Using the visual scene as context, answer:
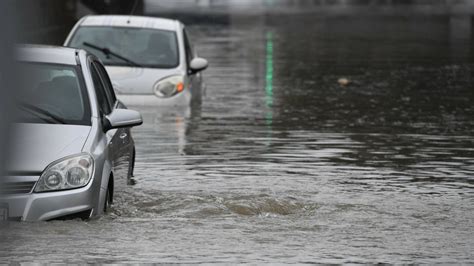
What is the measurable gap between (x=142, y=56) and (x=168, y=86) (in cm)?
55

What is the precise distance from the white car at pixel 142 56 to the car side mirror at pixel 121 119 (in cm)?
718

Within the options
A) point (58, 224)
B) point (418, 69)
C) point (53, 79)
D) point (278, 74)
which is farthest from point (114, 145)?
point (418, 69)

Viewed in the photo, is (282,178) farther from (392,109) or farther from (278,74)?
(278,74)

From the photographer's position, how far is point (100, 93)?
367 inches

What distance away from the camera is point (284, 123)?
16359 millimetres

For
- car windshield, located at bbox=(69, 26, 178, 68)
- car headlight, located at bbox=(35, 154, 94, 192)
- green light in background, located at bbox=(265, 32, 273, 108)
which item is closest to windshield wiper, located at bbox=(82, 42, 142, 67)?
car windshield, located at bbox=(69, 26, 178, 68)

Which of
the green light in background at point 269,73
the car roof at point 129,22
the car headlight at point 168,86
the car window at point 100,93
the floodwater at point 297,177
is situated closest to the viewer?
the floodwater at point 297,177

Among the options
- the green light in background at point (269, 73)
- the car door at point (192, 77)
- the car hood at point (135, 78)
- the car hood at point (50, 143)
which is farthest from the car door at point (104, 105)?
the green light in background at point (269, 73)

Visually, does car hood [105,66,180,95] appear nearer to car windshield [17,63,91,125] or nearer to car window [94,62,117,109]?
car window [94,62,117,109]

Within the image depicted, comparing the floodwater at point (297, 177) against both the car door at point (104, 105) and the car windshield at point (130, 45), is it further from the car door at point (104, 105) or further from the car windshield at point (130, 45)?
the car windshield at point (130, 45)

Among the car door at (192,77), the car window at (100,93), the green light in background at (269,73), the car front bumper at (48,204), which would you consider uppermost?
the car window at (100,93)

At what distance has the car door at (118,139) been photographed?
358 inches

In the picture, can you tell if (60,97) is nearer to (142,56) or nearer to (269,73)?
(142,56)

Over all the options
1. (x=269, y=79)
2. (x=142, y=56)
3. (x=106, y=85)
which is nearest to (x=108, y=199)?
(x=106, y=85)
